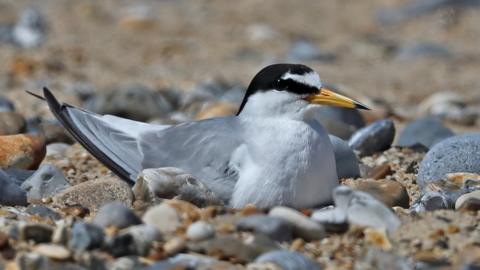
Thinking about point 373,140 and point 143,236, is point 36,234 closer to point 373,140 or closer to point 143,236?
point 143,236

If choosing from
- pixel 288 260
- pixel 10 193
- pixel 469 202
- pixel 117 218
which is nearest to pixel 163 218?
pixel 117 218

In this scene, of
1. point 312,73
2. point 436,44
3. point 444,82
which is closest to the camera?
point 312,73

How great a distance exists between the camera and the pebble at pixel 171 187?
13.1ft

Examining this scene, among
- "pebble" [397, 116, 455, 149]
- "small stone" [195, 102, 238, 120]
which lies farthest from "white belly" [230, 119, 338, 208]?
"small stone" [195, 102, 238, 120]

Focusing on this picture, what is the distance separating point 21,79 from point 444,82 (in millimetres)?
3603

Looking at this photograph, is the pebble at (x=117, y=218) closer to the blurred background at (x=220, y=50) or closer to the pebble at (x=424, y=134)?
the pebble at (x=424, y=134)

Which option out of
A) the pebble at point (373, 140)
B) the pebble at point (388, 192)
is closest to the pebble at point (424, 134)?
the pebble at point (373, 140)

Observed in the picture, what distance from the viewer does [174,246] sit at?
3.34m

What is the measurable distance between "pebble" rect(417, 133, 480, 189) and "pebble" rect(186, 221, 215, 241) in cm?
150

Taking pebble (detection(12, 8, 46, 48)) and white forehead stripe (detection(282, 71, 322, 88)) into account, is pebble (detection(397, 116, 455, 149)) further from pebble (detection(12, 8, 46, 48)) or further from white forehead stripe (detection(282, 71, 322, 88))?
pebble (detection(12, 8, 46, 48))

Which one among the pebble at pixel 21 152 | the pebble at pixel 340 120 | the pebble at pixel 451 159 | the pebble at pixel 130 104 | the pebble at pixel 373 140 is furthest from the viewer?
the pebble at pixel 130 104

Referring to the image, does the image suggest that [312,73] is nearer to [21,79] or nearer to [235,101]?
[235,101]

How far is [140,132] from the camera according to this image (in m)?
4.50

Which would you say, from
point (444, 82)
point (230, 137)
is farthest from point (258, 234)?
point (444, 82)
